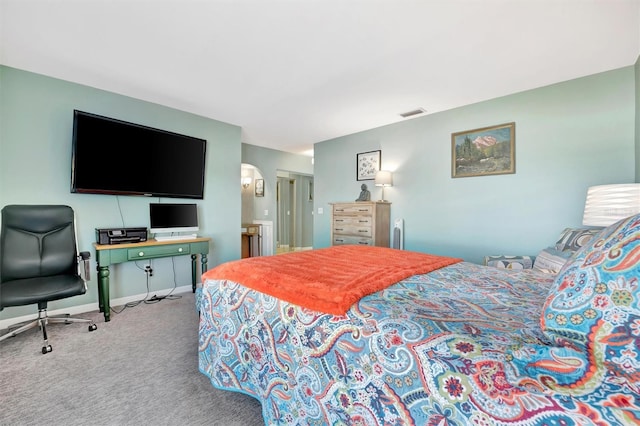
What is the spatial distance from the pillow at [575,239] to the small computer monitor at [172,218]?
157 inches

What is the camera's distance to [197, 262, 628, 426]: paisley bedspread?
650 millimetres

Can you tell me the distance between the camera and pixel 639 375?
0.55 meters

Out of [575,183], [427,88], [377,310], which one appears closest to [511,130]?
[575,183]

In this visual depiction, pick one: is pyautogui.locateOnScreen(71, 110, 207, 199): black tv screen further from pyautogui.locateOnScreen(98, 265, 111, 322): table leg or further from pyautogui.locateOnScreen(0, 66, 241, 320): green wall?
pyautogui.locateOnScreen(98, 265, 111, 322): table leg

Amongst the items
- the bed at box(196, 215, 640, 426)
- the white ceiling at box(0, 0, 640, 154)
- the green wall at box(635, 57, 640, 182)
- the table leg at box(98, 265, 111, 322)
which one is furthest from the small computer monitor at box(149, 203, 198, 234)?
the green wall at box(635, 57, 640, 182)

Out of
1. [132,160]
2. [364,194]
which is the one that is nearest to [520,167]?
[364,194]

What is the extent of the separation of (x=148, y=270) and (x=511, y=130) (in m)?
4.75

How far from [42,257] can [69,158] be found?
1.07 metres

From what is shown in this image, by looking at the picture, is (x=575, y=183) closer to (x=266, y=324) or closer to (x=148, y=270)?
(x=266, y=324)

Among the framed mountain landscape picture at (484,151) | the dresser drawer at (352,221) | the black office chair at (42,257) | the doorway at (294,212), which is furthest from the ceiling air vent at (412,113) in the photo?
the doorway at (294,212)

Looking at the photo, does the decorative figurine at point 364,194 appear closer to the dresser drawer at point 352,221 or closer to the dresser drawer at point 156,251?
the dresser drawer at point 352,221

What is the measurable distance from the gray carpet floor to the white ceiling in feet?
8.12

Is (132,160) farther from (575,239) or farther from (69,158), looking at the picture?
(575,239)

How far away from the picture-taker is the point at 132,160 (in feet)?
10.2
